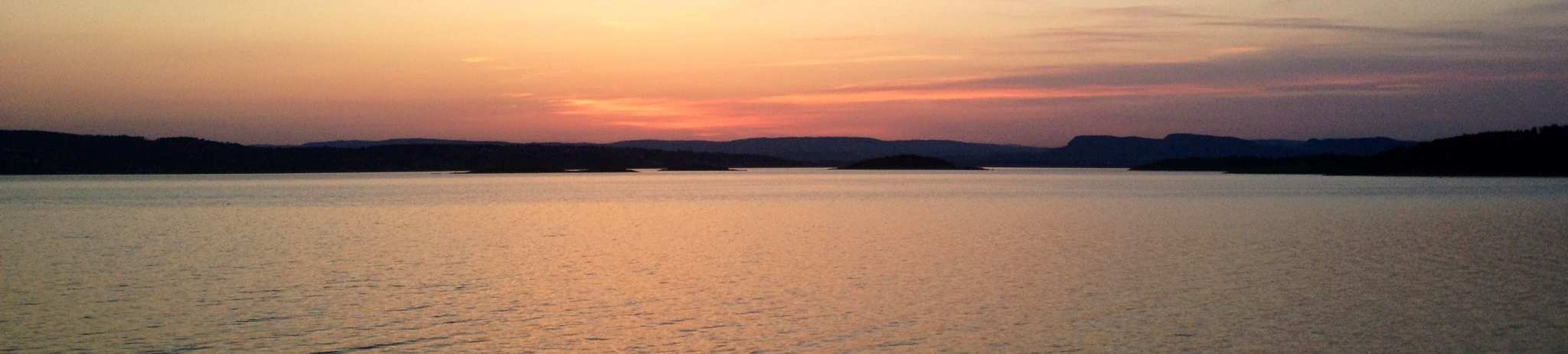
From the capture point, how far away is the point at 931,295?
25.3 metres

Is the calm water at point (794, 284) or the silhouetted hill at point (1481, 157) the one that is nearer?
the calm water at point (794, 284)

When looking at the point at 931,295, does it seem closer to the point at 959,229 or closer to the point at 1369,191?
the point at 959,229

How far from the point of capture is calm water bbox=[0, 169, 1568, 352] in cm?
1939

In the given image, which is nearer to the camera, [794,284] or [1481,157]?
[794,284]

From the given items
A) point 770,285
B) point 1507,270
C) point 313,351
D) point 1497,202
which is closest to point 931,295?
point 770,285

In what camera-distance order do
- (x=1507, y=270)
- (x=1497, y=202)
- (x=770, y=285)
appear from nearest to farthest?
(x=770, y=285)
(x=1507, y=270)
(x=1497, y=202)

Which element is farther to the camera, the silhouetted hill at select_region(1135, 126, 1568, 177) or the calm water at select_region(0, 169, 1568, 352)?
the silhouetted hill at select_region(1135, 126, 1568, 177)

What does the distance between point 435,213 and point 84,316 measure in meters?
44.9

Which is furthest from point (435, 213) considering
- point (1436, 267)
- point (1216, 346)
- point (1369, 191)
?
point (1369, 191)

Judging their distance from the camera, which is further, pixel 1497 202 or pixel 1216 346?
pixel 1497 202

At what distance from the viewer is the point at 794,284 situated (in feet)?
91.3

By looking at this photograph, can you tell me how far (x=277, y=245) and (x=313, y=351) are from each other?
2397 centimetres

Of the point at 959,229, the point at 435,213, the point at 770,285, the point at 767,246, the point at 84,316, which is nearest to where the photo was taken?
the point at 84,316

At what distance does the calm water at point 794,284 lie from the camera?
63.6 ft
